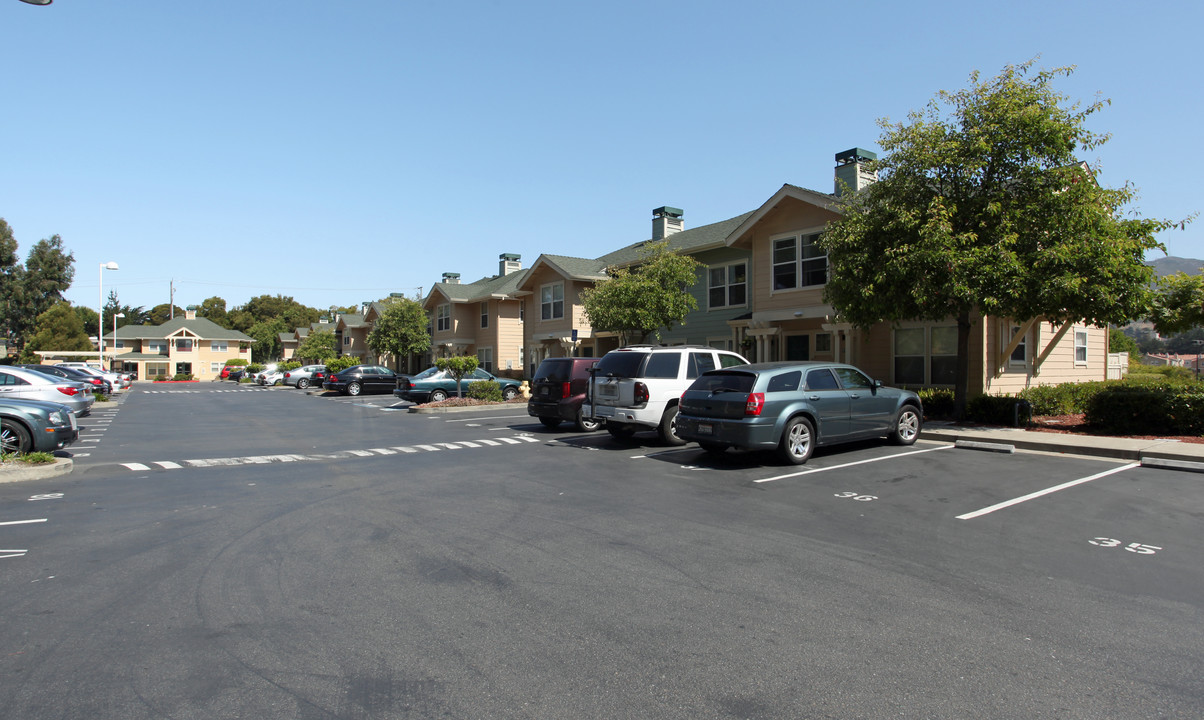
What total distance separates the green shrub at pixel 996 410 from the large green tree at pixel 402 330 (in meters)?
32.5

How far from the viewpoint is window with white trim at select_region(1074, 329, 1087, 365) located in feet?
68.9

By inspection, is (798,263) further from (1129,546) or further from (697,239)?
(1129,546)

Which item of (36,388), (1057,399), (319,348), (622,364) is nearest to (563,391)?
(622,364)

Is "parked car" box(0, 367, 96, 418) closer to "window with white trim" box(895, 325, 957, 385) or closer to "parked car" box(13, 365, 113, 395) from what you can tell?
"parked car" box(13, 365, 113, 395)

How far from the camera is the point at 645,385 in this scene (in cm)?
1338

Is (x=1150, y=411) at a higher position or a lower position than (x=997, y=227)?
lower

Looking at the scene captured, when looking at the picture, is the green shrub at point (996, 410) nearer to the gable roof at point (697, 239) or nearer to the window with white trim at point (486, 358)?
the gable roof at point (697, 239)

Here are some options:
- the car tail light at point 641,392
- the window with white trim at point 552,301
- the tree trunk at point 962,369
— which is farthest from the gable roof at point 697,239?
the car tail light at point 641,392

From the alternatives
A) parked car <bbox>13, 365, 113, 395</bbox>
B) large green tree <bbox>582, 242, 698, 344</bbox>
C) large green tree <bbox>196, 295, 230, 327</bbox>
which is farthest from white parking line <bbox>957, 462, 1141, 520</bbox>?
large green tree <bbox>196, 295, 230, 327</bbox>

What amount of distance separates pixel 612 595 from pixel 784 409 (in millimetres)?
6498

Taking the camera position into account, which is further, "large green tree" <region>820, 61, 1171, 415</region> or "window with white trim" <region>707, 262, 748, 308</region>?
"window with white trim" <region>707, 262, 748, 308</region>

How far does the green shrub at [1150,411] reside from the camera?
13266 mm

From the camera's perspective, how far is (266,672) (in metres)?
3.99

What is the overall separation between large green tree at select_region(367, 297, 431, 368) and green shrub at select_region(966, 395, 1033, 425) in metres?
32.5
